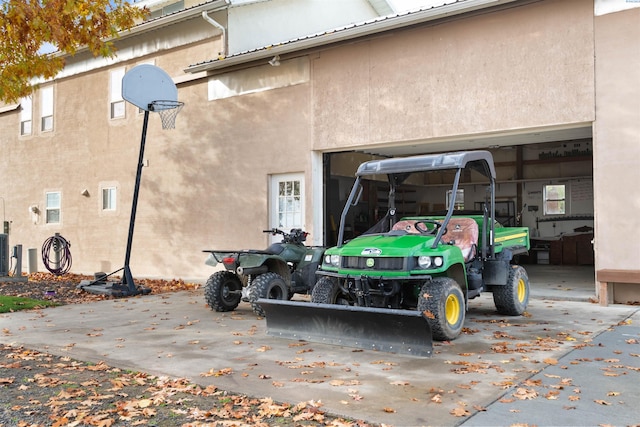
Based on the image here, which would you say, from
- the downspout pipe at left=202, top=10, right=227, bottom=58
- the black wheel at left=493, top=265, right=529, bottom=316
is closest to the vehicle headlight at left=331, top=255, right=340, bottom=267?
the black wheel at left=493, top=265, right=529, bottom=316

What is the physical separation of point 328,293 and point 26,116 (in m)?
15.0

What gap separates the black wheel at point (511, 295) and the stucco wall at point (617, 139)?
1.84 m

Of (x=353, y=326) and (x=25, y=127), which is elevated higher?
(x=25, y=127)

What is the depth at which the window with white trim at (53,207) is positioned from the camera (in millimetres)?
→ 16797

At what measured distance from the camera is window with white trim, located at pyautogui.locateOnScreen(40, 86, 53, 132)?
17141 millimetres

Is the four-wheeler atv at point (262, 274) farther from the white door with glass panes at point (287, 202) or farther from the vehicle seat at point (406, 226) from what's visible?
the white door with glass panes at point (287, 202)

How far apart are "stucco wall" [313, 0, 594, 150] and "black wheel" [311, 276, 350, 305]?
448cm

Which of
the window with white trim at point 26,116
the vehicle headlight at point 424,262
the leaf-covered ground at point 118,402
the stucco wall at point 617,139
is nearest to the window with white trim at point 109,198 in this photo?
the window with white trim at point 26,116

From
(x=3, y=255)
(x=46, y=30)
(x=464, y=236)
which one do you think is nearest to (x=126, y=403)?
(x=464, y=236)

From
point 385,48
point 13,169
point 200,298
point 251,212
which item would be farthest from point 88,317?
point 13,169

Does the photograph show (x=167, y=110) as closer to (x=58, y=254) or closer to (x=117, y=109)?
(x=117, y=109)

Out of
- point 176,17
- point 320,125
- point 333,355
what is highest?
point 176,17

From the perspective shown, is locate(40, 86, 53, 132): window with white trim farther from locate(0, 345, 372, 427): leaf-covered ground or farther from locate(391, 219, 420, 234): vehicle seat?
locate(0, 345, 372, 427): leaf-covered ground

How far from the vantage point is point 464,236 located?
24.1 ft
